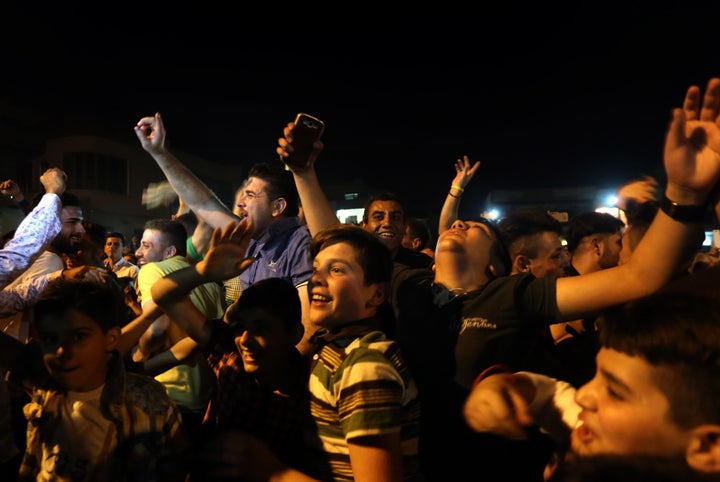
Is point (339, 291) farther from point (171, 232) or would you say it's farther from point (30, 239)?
point (171, 232)

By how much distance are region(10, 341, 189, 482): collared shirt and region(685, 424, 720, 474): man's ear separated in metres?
1.70

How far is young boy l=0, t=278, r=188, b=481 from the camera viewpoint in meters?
1.94

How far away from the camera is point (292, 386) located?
2066 millimetres

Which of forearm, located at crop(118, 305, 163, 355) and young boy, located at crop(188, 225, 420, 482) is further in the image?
forearm, located at crop(118, 305, 163, 355)

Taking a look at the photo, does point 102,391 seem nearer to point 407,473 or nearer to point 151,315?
point 151,315

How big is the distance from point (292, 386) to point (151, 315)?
1142 millimetres

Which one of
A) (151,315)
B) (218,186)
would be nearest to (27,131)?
(218,186)

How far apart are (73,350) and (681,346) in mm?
2156

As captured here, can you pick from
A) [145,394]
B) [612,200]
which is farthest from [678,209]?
[612,200]

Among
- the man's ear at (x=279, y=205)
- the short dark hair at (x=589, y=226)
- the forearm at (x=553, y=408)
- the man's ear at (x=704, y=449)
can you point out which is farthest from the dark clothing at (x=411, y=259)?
the man's ear at (x=704, y=449)

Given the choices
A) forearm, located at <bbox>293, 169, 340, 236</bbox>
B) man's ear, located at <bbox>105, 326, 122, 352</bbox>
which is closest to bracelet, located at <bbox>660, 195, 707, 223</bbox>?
forearm, located at <bbox>293, 169, 340, 236</bbox>

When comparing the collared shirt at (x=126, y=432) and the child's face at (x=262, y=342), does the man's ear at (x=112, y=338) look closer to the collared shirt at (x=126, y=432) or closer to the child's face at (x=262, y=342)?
the collared shirt at (x=126, y=432)

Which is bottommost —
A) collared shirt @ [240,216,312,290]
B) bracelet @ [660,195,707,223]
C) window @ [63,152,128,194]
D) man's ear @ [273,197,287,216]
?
collared shirt @ [240,216,312,290]

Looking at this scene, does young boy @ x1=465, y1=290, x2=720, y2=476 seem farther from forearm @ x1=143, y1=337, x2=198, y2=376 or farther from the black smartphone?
forearm @ x1=143, y1=337, x2=198, y2=376
